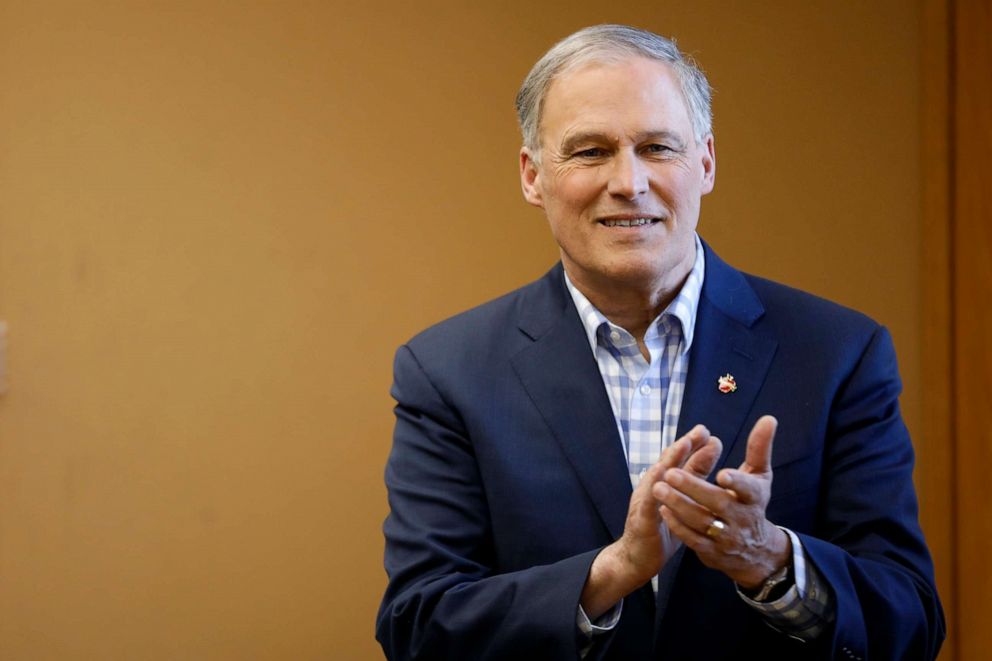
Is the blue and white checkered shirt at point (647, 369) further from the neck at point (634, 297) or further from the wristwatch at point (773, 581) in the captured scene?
the wristwatch at point (773, 581)

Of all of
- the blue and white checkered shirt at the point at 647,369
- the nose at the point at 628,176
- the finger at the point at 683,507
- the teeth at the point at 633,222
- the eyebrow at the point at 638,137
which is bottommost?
the finger at the point at 683,507

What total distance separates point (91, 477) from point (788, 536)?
170cm

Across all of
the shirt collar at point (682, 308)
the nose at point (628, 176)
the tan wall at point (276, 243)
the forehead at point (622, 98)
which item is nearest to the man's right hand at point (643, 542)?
the shirt collar at point (682, 308)

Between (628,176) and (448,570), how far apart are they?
632mm

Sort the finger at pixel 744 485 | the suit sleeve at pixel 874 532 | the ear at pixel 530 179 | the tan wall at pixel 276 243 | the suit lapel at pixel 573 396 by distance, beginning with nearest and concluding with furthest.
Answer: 1. the finger at pixel 744 485
2. the suit sleeve at pixel 874 532
3. the suit lapel at pixel 573 396
4. the ear at pixel 530 179
5. the tan wall at pixel 276 243

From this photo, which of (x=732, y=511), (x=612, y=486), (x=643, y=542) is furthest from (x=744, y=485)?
(x=612, y=486)

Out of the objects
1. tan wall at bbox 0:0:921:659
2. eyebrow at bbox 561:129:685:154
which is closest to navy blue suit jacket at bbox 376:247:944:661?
eyebrow at bbox 561:129:685:154

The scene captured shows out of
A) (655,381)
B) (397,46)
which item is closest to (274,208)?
(397,46)

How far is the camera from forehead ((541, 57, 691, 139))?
6.22ft

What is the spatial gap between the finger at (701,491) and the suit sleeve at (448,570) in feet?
0.71

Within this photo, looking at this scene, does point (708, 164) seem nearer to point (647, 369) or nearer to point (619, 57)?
point (619, 57)

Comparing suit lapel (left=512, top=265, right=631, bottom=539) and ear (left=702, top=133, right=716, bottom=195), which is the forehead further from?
suit lapel (left=512, top=265, right=631, bottom=539)

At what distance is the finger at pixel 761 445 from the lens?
1559 mm

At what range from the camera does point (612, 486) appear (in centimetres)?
183
